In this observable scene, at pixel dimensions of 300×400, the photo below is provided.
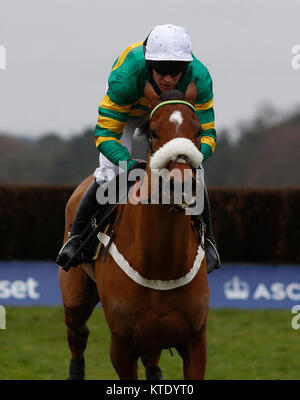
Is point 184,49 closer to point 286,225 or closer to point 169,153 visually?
point 169,153

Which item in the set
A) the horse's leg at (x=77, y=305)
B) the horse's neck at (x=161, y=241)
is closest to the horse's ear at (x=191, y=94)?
the horse's neck at (x=161, y=241)

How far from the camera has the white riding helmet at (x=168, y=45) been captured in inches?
174

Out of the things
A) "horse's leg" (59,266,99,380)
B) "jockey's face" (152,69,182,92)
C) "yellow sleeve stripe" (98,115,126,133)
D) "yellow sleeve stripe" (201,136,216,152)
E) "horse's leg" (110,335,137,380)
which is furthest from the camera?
"horse's leg" (59,266,99,380)

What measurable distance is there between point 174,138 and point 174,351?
16.8 feet

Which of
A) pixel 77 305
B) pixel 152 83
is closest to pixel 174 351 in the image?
pixel 77 305

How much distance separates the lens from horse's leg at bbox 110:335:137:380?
473 centimetres

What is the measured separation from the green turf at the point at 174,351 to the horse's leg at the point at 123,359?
2.46 metres

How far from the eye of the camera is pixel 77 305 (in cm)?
596

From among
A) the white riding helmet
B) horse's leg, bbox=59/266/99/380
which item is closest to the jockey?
the white riding helmet

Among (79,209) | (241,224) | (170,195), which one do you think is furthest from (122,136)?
(241,224)

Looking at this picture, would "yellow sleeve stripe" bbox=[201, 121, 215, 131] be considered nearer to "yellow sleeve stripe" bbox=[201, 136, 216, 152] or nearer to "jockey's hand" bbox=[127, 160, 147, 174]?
"yellow sleeve stripe" bbox=[201, 136, 216, 152]

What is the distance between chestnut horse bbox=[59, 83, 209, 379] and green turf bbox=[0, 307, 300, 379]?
8.70ft

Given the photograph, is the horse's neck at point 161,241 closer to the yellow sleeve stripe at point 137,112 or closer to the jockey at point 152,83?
the jockey at point 152,83

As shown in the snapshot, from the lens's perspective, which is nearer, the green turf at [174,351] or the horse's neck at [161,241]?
the horse's neck at [161,241]
